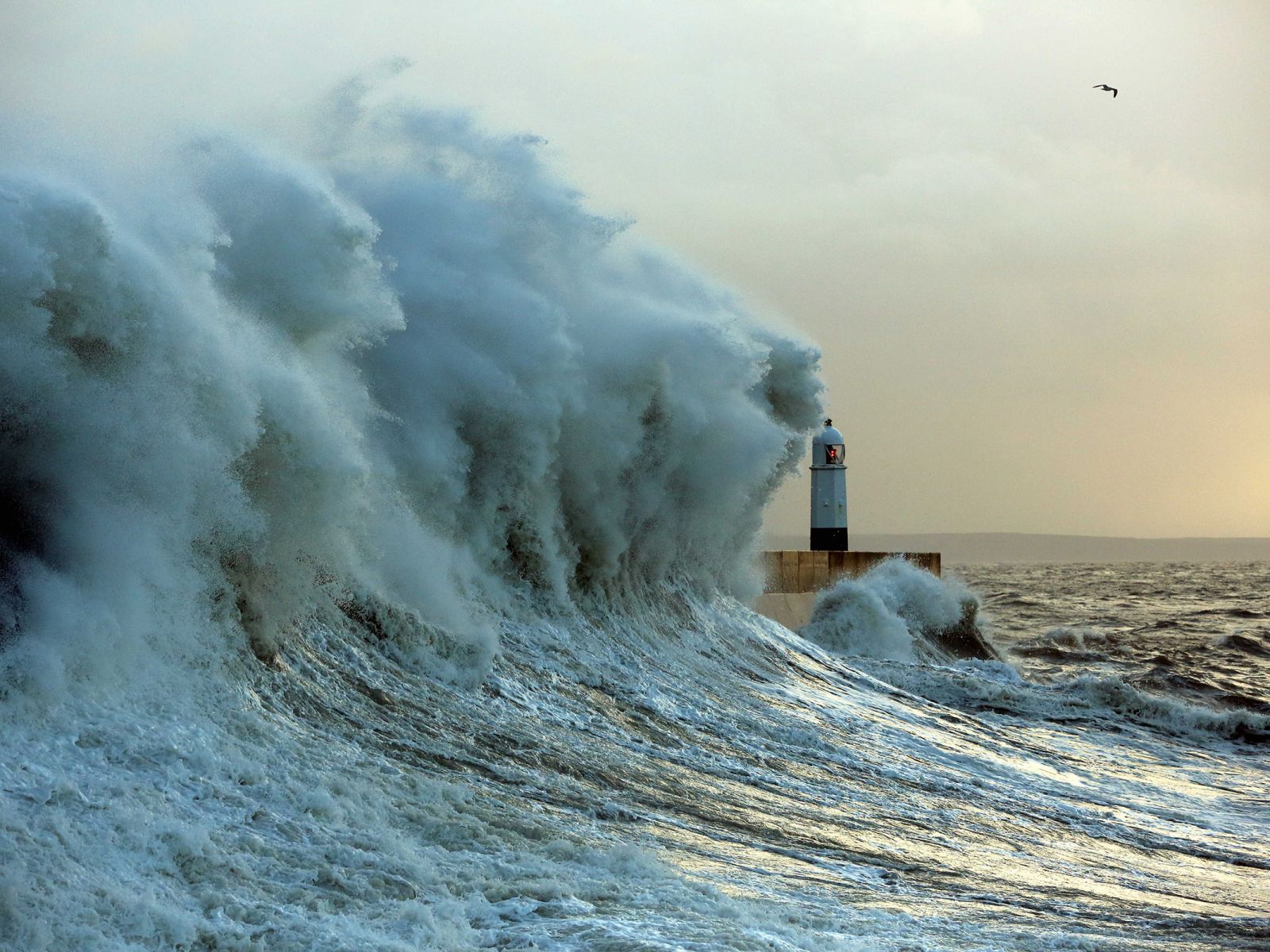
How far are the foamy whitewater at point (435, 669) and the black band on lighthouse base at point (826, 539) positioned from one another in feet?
36.0

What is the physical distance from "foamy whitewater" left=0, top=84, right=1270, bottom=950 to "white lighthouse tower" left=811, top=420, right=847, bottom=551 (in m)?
11.0

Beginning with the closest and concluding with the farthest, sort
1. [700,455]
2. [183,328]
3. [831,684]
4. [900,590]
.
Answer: [183,328], [831,684], [700,455], [900,590]

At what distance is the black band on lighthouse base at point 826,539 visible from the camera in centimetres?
2241

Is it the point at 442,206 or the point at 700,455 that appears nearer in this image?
the point at 442,206

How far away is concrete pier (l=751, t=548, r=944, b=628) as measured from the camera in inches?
639

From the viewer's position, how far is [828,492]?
74.3 ft

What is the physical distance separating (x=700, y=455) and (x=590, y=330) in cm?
194

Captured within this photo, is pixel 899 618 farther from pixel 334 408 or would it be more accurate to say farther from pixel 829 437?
pixel 334 408

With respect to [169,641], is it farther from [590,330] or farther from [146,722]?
[590,330]

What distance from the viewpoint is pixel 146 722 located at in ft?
14.6

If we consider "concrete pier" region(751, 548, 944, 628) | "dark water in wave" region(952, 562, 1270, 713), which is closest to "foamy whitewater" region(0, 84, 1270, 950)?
"dark water in wave" region(952, 562, 1270, 713)

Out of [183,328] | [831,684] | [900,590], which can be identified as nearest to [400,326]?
[183,328]

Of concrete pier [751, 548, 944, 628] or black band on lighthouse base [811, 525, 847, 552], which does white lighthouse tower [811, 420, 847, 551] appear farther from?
concrete pier [751, 548, 944, 628]

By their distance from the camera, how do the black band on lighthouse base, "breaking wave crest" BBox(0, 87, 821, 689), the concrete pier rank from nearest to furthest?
1. "breaking wave crest" BBox(0, 87, 821, 689)
2. the concrete pier
3. the black band on lighthouse base
